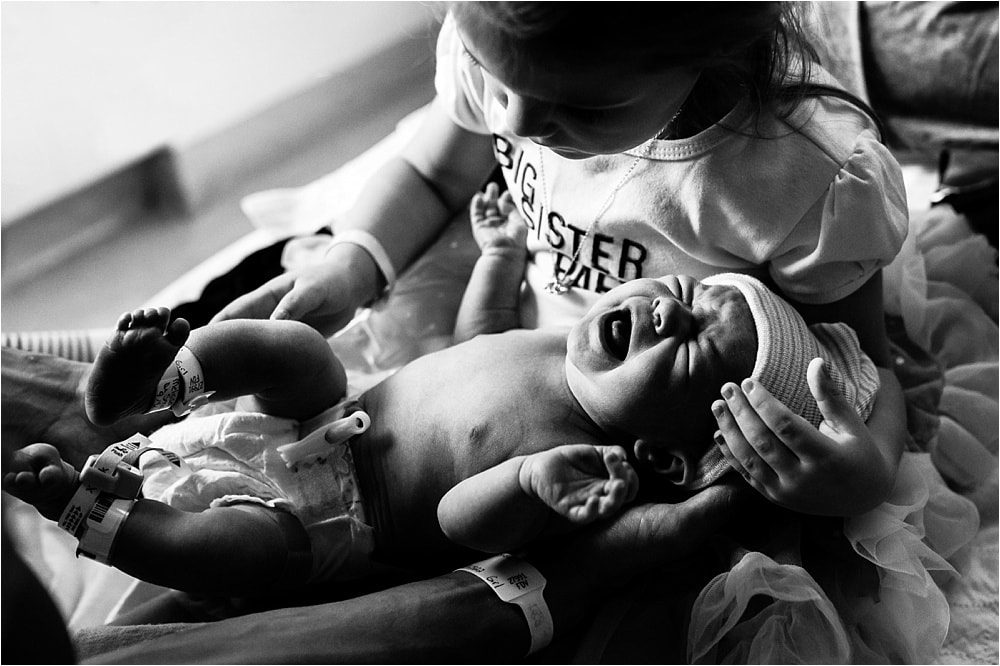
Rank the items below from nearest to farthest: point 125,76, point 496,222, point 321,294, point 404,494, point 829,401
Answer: point 829,401, point 404,494, point 321,294, point 496,222, point 125,76

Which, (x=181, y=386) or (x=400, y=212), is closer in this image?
(x=181, y=386)

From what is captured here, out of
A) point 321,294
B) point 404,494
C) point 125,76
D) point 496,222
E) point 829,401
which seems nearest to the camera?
point 829,401

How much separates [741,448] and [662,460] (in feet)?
0.33

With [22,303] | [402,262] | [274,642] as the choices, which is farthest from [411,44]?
[274,642]

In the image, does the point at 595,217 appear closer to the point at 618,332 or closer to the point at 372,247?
the point at 618,332

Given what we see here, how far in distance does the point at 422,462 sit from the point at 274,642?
20cm

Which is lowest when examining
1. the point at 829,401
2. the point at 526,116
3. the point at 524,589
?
the point at 524,589

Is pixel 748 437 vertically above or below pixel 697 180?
below

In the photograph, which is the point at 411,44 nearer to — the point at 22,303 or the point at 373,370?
the point at 22,303

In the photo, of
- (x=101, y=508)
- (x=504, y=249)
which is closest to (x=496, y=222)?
(x=504, y=249)

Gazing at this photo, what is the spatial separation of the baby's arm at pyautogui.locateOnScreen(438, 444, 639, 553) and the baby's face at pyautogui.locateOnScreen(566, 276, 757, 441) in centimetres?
9

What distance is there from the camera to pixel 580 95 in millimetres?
701

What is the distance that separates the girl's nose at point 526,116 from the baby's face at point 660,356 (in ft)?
0.61

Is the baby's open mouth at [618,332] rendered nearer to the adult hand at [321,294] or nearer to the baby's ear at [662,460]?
the baby's ear at [662,460]
